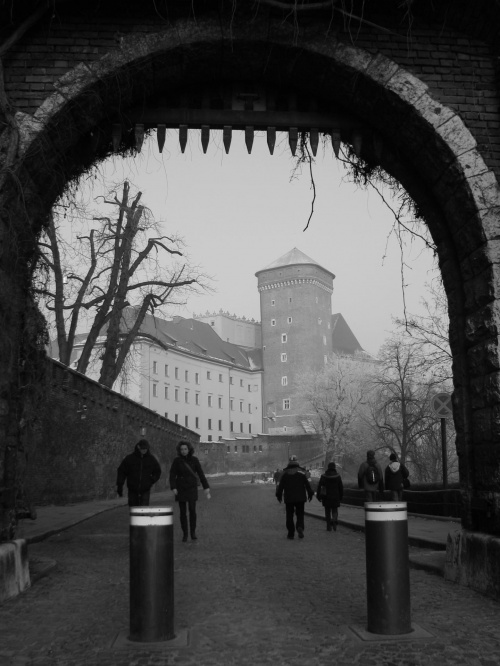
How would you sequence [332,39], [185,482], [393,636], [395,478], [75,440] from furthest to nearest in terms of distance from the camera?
[75,440]
[395,478]
[185,482]
[332,39]
[393,636]

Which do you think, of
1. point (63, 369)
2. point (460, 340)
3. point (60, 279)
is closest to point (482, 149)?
point (460, 340)

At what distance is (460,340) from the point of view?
24.3 ft

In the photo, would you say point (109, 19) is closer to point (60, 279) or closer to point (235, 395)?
point (60, 279)

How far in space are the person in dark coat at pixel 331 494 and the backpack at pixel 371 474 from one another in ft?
2.15

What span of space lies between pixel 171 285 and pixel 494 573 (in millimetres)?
22148

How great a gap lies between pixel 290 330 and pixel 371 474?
79.1m

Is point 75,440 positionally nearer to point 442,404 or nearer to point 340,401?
point 442,404

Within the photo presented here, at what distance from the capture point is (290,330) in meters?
94.2

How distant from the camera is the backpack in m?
15.3

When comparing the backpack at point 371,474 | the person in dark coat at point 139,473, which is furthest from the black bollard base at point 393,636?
the backpack at point 371,474

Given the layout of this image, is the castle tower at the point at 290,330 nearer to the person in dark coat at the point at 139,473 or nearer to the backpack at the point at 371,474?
the backpack at the point at 371,474

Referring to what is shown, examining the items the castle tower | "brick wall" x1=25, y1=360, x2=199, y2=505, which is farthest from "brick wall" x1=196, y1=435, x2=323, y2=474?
"brick wall" x1=25, y1=360, x2=199, y2=505

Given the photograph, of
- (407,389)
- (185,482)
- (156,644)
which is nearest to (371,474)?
(185,482)

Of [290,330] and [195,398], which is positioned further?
[290,330]
